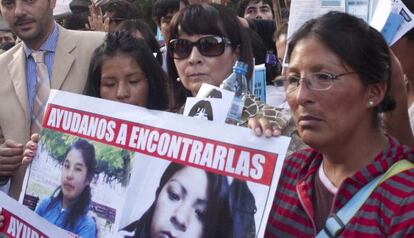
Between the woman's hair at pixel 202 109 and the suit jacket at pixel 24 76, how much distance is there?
4.22ft

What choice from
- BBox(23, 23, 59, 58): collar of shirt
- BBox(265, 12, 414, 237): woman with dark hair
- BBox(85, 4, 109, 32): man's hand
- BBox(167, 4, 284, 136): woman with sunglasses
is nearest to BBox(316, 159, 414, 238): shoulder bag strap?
BBox(265, 12, 414, 237): woman with dark hair

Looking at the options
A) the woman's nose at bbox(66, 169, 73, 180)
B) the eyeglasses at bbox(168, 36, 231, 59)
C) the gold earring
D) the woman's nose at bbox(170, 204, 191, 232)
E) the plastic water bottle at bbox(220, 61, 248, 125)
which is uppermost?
the gold earring

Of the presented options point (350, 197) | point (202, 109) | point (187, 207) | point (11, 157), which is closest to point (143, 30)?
point (11, 157)

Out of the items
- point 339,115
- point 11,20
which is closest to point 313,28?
point 339,115

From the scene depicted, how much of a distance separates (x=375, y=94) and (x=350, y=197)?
29 cm

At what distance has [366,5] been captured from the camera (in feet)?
7.48

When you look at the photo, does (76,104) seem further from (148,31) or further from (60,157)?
(148,31)

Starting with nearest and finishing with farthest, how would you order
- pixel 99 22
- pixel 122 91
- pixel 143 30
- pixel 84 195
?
pixel 84 195 < pixel 122 91 < pixel 143 30 < pixel 99 22

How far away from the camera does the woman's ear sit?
6.02 ft

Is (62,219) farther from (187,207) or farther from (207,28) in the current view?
(207,28)

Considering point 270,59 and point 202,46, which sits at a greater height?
point 202,46

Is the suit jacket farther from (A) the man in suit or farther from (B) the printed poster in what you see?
(B) the printed poster

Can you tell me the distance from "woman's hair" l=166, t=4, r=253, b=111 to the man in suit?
0.68 meters

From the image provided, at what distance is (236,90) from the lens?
2.25 meters
